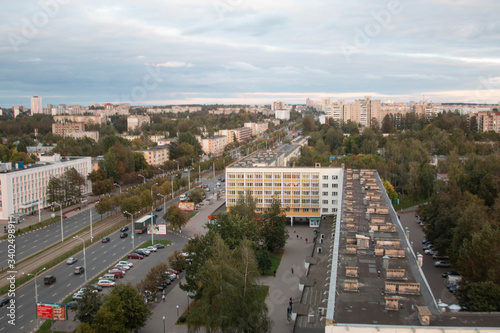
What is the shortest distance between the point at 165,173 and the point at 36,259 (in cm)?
2815

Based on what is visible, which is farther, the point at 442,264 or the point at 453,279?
the point at 442,264

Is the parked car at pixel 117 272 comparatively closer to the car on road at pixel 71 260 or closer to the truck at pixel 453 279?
the car on road at pixel 71 260

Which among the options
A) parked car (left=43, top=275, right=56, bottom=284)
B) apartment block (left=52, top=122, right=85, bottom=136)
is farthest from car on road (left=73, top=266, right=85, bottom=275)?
apartment block (left=52, top=122, right=85, bottom=136)

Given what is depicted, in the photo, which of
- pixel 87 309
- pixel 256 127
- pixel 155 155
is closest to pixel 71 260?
pixel 87 309

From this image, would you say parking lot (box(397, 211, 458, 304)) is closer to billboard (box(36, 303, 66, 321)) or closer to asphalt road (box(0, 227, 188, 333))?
asphalt road (box(0, 227, 188, 333))

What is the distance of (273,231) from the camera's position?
22.2m

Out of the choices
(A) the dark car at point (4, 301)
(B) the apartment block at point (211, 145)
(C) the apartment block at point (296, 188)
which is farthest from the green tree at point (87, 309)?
(B) the apartment block at point (211, 145)

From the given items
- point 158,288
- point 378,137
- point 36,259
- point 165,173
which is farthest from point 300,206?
point 378,137

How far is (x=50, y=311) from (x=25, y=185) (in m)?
19.6

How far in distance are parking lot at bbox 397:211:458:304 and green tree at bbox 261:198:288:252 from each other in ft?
20.9

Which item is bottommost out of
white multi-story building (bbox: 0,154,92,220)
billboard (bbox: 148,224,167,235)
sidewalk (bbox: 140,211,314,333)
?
sidewalk (bbox: 140,211,314,333)

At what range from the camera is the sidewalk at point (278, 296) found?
573 inches

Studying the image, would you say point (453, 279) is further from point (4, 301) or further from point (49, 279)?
point (4, 301)

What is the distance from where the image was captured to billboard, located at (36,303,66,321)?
44.8ft
